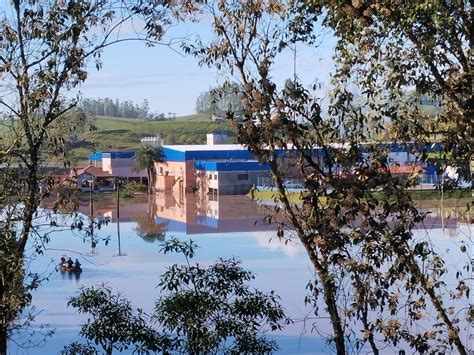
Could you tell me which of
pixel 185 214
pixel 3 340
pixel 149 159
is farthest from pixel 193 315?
pixel 149 159

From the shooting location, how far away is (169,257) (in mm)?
4227

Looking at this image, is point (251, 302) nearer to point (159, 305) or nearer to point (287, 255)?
point (159, 305)

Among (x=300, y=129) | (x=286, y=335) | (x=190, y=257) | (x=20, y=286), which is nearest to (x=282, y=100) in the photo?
(x=300, y=129)

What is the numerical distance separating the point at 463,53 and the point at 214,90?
782 mm

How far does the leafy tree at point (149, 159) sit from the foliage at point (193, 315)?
1004 cm

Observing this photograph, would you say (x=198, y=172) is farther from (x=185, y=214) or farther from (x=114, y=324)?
(x=114, y=324)

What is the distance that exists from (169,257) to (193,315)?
1.71m

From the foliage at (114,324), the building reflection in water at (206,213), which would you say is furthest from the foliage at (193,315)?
the building reflection in water at (206,213)

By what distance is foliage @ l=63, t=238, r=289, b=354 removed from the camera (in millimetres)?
2545

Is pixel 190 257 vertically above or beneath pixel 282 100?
beneath

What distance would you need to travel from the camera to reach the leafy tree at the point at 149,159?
12.9 meters

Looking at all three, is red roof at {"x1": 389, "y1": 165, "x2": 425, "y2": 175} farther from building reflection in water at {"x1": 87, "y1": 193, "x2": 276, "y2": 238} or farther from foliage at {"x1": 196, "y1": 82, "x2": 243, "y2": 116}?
building reflection in water at {"x1": 87, "y1": 193, "x2": 276, "y2": 238}

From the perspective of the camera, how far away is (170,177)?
14.4 m

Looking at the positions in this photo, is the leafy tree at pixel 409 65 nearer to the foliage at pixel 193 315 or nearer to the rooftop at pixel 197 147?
the foliage at pixel 193 315
